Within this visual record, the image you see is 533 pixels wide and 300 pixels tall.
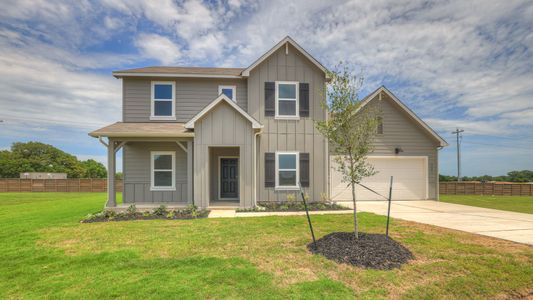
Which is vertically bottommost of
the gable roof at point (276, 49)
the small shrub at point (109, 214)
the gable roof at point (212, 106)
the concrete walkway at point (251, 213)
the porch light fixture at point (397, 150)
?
the concrete walkway at point (251, 213)

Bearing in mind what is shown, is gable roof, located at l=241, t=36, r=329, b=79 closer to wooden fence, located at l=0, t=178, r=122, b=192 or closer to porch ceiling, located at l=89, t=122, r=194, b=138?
porch ceiling, located at l=89, t=122, r=194, b=138

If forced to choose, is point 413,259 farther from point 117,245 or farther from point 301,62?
point 301,62

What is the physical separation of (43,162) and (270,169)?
55.9 metres

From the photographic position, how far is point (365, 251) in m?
4.88

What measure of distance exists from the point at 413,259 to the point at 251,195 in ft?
22.5

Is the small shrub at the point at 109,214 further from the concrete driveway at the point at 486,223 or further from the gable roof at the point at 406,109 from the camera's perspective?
the gable roof at the point at 406,109

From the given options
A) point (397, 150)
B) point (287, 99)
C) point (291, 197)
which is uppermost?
point (287, 99)

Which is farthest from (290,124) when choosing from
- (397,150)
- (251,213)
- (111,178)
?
(111,178)

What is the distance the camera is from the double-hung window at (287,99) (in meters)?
12.4

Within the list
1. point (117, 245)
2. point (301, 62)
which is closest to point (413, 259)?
point (117, 245)

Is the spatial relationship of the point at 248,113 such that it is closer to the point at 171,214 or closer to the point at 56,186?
the point at 171,214

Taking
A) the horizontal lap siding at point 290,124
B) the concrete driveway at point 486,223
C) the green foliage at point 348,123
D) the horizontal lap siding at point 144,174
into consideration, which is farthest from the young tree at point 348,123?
the horizontal lap siding at point 144,174

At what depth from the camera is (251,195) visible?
10734mm

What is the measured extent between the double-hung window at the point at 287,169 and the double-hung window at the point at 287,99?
1882mm
